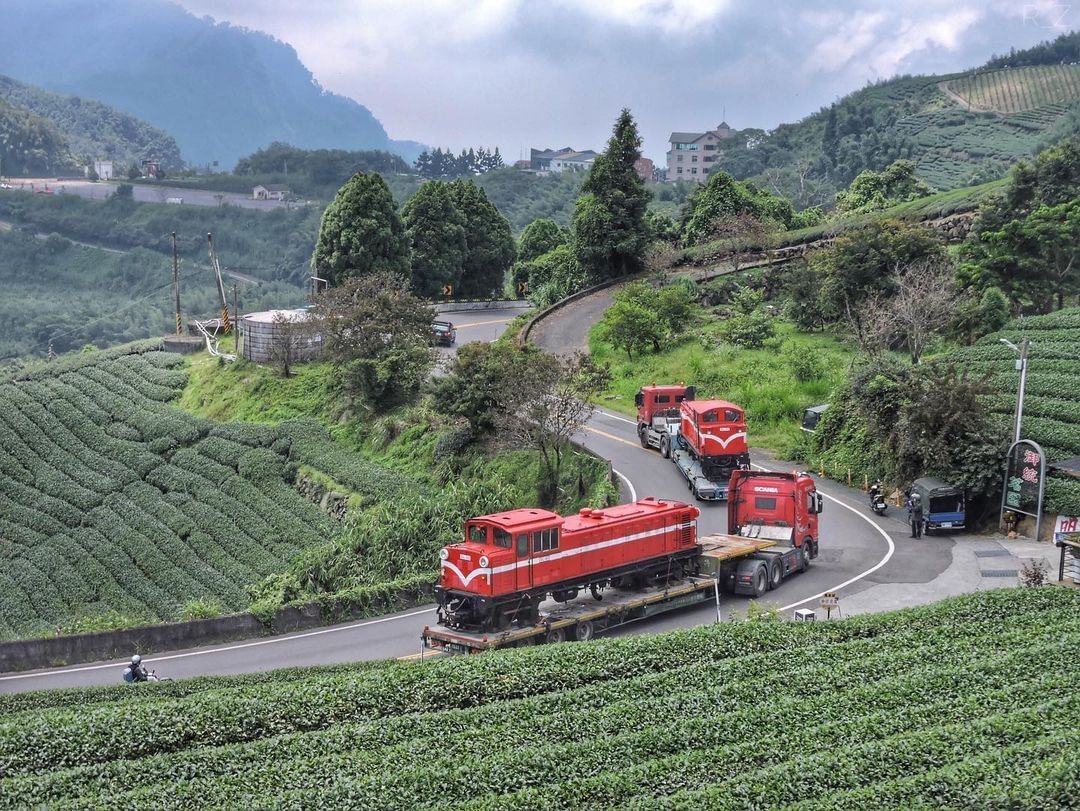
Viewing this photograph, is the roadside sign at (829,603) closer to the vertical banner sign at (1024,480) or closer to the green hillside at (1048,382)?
→ the vertical banner sign at (1024,480)

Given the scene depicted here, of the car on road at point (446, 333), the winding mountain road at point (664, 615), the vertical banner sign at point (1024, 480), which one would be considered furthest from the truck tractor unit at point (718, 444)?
the car on road at point (446, 333)

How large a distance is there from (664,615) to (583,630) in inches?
119

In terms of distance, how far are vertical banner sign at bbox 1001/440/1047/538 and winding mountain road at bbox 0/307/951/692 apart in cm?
235

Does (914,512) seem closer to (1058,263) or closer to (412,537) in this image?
(412,537)

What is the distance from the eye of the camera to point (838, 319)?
2184 inches

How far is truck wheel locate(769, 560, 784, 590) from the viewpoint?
1166 inches

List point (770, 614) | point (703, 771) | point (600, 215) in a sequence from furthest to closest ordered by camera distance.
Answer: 1. point (600, 215)
2. point (770, 614)
3. point (703, 771)

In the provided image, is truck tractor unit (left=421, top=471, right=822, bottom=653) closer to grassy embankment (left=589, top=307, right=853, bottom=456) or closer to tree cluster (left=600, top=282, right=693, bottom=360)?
grassy embankment (left=589, top=307, right=853, bottom=456)

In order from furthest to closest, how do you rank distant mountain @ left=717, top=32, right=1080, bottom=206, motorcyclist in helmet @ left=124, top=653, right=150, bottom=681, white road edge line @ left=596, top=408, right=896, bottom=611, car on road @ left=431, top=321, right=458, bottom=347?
1. distant mountain @ left=717, top=32, right=1080, bottom=206
2. car on road @ left=431, top=321, right=458, bottom=347
3. white road edge line @ left=596, top=408, right=896, bottom=611
4. motorcyclist in helmet @ left=124, top=653, right=150, bottom=681

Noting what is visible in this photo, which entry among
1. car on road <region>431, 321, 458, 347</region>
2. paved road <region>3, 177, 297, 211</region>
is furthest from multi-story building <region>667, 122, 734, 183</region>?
car on road <region>431, 321, 458, 347</region>

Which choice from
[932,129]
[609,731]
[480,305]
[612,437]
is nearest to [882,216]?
[480,305]

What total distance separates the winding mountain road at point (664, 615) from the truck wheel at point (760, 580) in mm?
299

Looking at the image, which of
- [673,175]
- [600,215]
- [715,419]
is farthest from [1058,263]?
[673,175]

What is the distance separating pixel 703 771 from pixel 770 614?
7886 millimetres
